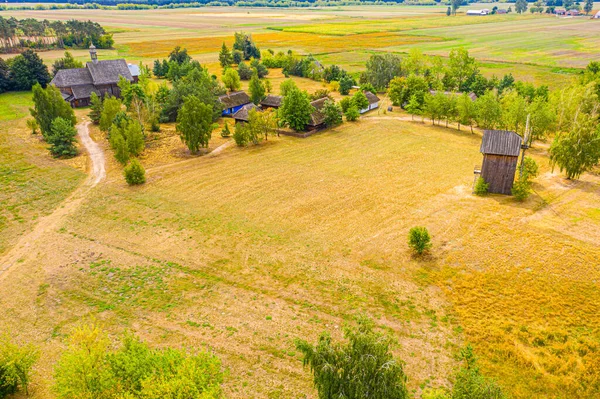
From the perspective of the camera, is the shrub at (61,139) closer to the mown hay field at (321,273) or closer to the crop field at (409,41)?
the mown hay field at (321,273)

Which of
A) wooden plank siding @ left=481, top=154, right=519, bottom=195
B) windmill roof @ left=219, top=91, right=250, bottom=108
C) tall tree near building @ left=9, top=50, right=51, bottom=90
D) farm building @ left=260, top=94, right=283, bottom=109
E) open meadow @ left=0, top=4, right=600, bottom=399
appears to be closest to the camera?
open meadow @ left=0, top=4, right=600, bottom=399

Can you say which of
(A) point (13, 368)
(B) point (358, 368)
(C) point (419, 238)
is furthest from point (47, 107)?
(B) point (358, 368)

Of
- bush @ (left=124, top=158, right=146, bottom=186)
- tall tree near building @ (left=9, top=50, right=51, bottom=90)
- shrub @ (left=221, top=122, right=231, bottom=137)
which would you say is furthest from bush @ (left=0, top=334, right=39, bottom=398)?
tall tree near building @ (left=9, top=50, right=51, bottom=90)

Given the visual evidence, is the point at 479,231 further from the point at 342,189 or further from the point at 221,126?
the point at 221,126

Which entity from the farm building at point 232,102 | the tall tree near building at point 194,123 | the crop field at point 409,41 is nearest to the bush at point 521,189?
the tall tree near building at point 194,123

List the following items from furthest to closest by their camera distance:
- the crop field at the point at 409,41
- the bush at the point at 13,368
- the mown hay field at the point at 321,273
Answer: the crop field at the point at 409,41
the mown hay field at the point at 321,273
the bush at the point at 13,368

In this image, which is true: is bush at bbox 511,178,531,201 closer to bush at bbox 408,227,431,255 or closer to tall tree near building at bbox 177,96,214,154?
bush at bbox 408,227,431,255
